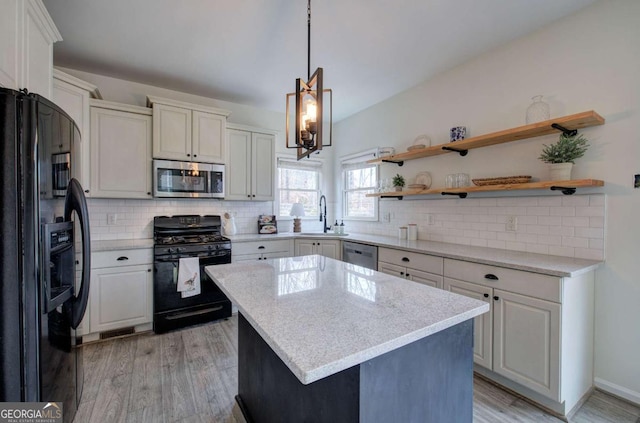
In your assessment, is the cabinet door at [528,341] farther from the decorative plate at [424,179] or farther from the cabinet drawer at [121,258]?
the cabinet drawer at [121,258]

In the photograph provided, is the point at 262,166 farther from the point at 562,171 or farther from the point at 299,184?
the point at 562,171

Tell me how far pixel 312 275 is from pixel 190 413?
1.24m

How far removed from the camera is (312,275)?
62.4 inches

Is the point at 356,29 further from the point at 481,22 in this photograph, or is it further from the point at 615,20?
the point at 615,20

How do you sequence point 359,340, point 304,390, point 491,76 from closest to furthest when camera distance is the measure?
point 359,340 → point 304,390 → point 491,76

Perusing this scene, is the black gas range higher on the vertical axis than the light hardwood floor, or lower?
higher

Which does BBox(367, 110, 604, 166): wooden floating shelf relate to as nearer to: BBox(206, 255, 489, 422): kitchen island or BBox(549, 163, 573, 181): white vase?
BBox(549, 163, 573, 181): white vase

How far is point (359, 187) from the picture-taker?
14.2ft

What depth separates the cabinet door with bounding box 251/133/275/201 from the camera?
379cm

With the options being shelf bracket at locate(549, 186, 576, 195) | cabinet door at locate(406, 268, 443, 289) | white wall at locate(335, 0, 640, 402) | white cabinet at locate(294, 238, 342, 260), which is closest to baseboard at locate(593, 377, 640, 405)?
white wall at locate(335, 0, 640, 402)

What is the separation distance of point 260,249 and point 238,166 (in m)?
→ 1.14

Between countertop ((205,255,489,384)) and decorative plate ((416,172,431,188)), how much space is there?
193 centimetres

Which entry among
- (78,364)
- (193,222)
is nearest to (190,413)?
(78,364)

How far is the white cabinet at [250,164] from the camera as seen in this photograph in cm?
364
